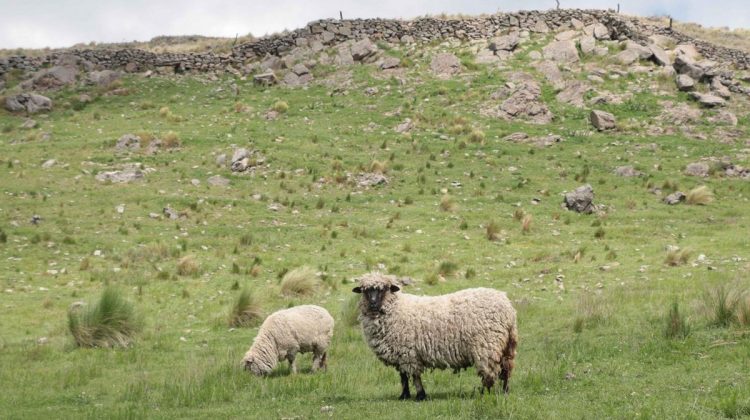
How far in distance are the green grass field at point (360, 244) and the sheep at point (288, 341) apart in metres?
0.35

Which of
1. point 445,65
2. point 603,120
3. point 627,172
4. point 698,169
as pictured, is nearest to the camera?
point 698,169

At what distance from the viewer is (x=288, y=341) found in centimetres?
1362

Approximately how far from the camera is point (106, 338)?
52.1 feet

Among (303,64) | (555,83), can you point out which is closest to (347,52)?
(303,64)

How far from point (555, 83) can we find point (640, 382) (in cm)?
3471

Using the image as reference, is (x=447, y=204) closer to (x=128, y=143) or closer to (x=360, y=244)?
(x=360, y=244)

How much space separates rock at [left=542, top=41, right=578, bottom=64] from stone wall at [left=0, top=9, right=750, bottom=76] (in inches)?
146

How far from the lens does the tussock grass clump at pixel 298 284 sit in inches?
794

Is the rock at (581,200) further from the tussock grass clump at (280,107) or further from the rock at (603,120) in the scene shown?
the tussock grass clump at (280,107)

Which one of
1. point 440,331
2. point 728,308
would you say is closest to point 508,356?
point 440,331

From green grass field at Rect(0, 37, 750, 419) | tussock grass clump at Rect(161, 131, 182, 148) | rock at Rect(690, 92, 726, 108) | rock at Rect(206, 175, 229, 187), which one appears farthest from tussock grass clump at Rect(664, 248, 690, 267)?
tussock grass clump at Rect(161, 131, 182, 148)

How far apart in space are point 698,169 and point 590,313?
20425 millimetres

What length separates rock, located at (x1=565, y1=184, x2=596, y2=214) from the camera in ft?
94.9

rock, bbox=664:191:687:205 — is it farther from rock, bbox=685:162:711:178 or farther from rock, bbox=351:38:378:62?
rock, bbox=351:38:378:62
